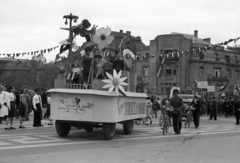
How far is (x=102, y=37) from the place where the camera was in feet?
41.4

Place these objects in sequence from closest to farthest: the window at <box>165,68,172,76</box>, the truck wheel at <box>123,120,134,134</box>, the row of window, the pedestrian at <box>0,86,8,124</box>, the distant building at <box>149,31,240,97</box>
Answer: the truck wheel at <box>123,120,134,134</box> < the pedestrian at <box>0,86,8,124</box> < the distant building at <box>149,31,240,97</box> < the window at <box>165,68,172,76</box> < the row of window

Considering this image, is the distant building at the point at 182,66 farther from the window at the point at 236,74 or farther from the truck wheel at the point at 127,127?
the truck wheel at the point at 127,127

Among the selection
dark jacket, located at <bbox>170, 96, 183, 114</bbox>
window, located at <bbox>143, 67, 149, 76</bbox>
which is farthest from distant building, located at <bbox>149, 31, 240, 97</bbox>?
dark jacket, located at <bbox>170, 96, 183, 114</bbox>

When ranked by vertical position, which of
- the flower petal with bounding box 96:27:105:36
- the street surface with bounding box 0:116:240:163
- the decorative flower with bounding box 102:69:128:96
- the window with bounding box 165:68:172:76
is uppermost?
the window with bounding box 165:68:172:76

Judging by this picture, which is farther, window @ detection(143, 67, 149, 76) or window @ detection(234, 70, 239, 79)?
window @ detection(234, 70, 239, 79)

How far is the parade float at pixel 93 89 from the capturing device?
Answer: 39.0 feet

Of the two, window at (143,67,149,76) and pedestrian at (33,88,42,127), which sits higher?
window at (143,67,149,76)

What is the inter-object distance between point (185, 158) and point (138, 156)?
118cm

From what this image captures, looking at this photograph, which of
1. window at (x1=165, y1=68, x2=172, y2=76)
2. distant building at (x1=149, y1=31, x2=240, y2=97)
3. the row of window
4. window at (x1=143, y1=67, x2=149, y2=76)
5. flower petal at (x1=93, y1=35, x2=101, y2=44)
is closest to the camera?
flower petal at (x1=93, y1=35, x2=101, y2=44)

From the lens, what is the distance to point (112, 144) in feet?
37.5

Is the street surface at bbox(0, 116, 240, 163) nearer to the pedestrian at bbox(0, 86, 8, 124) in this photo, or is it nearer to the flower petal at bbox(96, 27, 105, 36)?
the pedestrian at bbox(0, 86, 8, 124)

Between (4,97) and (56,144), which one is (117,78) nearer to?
(56,144)

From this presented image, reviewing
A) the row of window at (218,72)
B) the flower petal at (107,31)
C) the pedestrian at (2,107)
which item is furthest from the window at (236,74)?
the flower petal at (107,31)

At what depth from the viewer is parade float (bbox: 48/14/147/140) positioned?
39.0 ft
